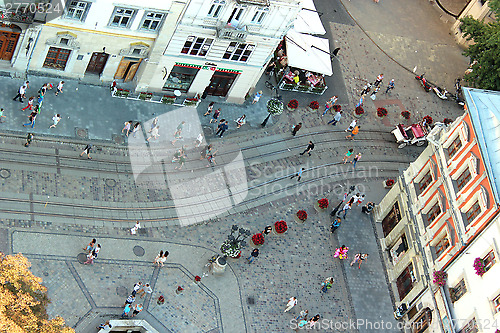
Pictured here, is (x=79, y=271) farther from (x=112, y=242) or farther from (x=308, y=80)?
(x=308, y=80)

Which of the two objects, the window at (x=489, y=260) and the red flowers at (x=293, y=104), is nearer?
the window at (x=489, y=260)

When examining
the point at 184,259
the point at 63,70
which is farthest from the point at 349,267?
the point at 63,70

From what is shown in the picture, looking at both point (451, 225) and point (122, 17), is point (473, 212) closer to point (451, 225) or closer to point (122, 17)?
point (451, 225)

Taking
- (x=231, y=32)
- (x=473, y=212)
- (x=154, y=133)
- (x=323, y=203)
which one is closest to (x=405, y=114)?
(x=323, y=203)

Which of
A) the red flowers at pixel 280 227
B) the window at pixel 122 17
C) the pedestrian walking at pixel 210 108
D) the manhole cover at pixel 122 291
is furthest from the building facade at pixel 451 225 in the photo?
the window at pixel 122 17

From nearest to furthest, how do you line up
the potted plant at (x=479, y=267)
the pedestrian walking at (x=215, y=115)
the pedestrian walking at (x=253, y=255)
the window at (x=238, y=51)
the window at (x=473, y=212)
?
the potted plant at (x=479, y=267) < the window at (x=473, y=212) < the pedestrian walking at (x=253, y=255) < the window at (x=238, y=51) < the pedestrian walking at (x=215, y=115)

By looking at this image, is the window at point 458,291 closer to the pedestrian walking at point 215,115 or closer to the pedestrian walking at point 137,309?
the pedestrian walking at point 137,309

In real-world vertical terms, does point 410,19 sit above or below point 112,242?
above
